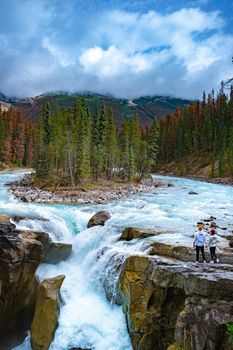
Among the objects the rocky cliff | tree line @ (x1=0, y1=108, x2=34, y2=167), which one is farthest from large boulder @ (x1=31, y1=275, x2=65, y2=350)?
tree line @ (x1=0, y1=108, x2=34, y2=167)

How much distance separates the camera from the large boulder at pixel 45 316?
62.3 feet

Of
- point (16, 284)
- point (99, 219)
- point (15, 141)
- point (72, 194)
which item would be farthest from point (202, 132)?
point (16, 284)

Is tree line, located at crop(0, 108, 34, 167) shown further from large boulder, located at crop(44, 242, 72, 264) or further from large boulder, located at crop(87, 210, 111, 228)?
large boulder, located at crop(44, 242, 72, 264)

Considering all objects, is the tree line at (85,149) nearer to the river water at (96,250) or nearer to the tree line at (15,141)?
the river water at (96,250)

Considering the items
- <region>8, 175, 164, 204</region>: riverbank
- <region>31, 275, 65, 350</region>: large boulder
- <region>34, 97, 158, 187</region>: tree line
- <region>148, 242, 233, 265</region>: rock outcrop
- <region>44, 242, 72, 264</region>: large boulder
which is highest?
<region>34, 97, 158, 187</region>: tree line

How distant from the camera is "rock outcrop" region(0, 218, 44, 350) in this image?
20.0 metres

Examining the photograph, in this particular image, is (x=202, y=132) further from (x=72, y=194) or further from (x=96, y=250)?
(x=96, y=250)

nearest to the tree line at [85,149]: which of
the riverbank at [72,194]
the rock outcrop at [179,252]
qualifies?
the riverbank at [72,194]

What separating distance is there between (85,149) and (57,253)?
4200cm

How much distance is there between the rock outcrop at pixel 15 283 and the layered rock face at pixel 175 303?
5.47m

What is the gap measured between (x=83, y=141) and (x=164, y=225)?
39.2 meters

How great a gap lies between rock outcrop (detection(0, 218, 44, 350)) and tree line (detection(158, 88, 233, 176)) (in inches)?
3045

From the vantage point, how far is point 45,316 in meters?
19.6

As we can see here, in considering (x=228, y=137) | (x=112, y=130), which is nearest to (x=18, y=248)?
(x=112, y=130)
